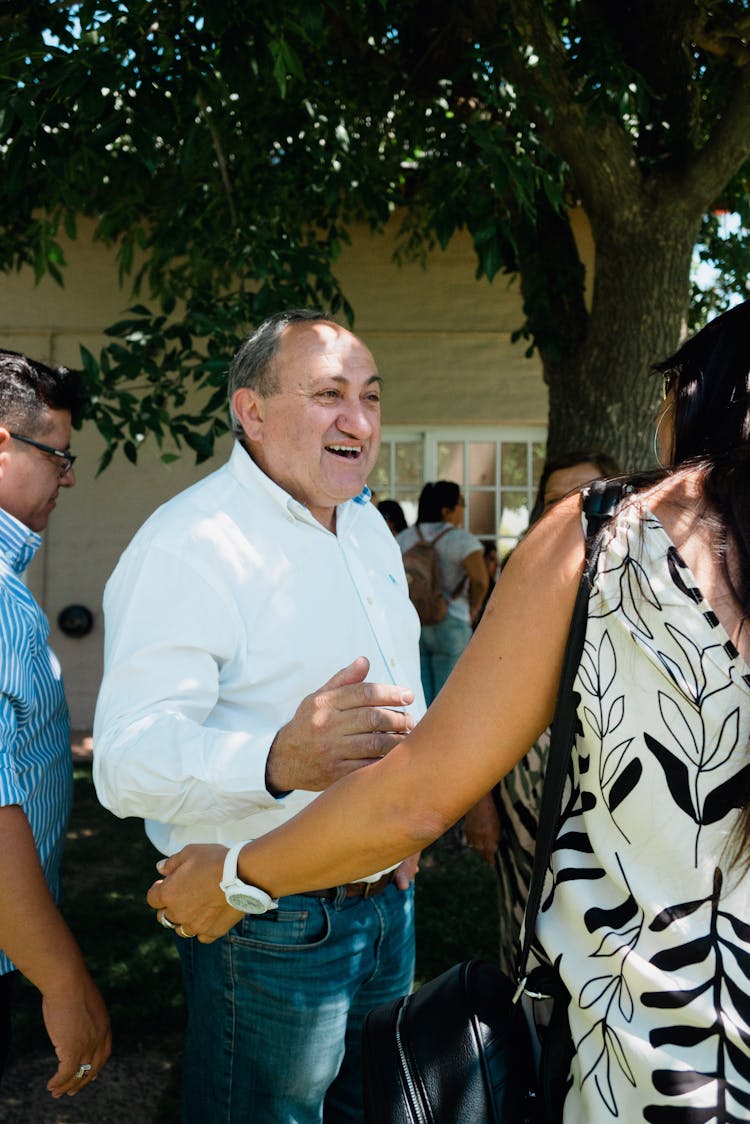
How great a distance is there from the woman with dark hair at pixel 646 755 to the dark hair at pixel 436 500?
18.6ft

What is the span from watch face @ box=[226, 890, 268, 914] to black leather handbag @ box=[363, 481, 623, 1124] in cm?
26

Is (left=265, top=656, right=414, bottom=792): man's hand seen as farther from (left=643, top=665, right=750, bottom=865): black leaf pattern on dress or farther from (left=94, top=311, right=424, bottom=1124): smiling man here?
(left=643, top=665, right=750, bottom=865): black leaf pattern on dress

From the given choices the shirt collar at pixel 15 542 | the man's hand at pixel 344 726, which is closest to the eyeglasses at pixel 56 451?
the shirt collar at pixel 15 542

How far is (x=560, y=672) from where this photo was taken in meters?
1.24

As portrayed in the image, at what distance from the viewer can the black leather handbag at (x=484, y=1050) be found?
1.31 metres

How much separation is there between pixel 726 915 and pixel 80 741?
8.42 metres

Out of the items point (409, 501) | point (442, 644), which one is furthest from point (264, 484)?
point (409, 501)

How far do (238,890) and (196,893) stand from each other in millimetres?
143

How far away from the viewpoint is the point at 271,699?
2.04 metres

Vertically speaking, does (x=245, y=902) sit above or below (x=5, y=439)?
below

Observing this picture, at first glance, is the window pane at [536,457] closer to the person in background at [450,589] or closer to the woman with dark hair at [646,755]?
the person in background at [450,589]

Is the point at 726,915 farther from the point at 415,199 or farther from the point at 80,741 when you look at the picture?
the point at 80,741

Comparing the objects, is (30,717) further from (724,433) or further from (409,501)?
(409,501)

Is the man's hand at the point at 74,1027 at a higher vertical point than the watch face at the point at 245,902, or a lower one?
lower
